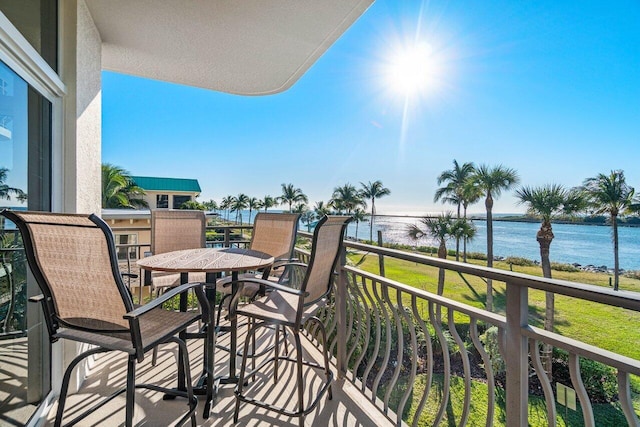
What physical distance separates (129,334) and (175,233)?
1916 mm

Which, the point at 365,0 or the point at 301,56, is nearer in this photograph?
the point at 365,0

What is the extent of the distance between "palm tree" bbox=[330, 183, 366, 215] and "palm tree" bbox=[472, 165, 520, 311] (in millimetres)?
12493

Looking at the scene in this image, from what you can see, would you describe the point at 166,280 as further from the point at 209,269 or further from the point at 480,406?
the point at 480,406

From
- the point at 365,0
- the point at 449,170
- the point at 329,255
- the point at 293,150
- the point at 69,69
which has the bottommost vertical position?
the point at 329,255

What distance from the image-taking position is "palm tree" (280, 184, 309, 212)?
3750cm

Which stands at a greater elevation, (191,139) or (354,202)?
(191,139)

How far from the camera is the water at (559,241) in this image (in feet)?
66.6

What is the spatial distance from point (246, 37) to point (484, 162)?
941 inches

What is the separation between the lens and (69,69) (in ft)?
6.64

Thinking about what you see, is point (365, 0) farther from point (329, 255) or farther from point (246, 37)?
point (329, 255)

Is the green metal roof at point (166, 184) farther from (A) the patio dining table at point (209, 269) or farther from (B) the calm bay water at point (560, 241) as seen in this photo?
(A) the patio dining table at point (209, 269)

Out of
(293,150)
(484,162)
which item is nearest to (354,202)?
(293,150)

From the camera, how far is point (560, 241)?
74.7 ft

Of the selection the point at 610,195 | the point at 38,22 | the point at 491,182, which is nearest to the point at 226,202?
the point at 491,182
